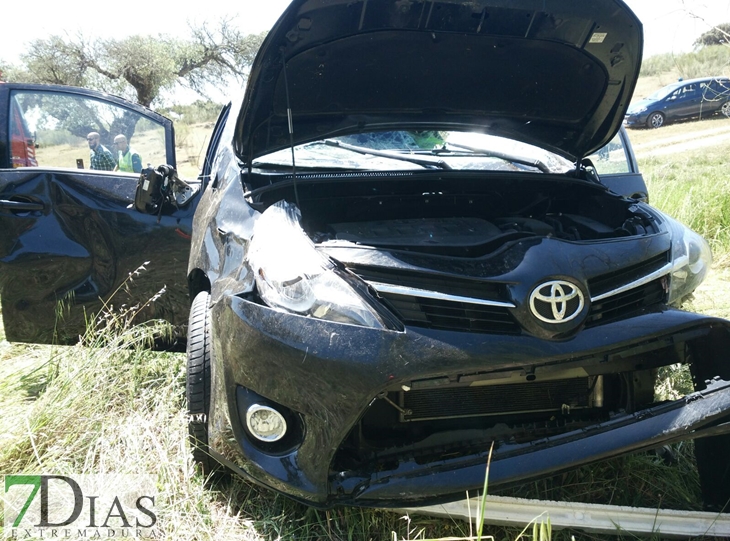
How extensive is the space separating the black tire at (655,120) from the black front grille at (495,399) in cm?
1923

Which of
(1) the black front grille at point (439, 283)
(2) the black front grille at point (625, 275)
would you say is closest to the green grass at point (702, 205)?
(2) the black front grille at point (625, 275)

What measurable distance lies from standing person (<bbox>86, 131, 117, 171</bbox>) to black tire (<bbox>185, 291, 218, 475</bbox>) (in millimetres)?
1379

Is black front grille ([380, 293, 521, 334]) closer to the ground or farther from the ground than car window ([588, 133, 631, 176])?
closer to the ground

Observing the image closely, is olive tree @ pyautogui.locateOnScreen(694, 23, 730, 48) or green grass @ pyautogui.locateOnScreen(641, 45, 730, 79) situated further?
green grass @ pyautogui.locateOnScreen(641, 45, 730, 79)

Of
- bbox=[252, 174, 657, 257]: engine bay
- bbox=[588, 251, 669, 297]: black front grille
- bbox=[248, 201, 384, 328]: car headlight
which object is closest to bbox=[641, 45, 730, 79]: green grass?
bbox=[252, 174, 657, 257]: engine bay

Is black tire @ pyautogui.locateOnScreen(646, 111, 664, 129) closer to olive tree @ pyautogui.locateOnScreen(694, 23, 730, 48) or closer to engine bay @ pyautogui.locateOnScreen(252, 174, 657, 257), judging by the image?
olive tree @ pyautogui.locateOnScreen(694, 23, 730, 48)

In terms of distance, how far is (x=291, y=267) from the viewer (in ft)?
5.85

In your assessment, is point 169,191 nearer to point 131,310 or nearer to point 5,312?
point 131,310

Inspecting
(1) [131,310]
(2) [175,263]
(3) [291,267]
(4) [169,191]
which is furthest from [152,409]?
Result: (3) [291,267]

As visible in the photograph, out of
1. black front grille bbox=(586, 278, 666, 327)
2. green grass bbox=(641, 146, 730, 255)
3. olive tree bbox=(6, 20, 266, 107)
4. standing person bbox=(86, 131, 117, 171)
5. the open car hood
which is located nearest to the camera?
black front grille bbox=(586, 278, 666, 327)

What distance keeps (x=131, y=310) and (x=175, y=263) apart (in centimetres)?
32

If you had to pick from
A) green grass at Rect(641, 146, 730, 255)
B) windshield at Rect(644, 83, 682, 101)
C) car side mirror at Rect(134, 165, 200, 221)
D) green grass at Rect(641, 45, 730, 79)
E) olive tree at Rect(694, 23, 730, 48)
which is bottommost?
green grass at Rect(641, 146, 730, 255)

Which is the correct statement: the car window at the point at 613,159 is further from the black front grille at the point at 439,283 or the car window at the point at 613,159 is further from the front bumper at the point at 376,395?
the black front grille at the point at 439,283

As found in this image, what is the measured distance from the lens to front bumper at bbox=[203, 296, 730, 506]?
1628 mm
